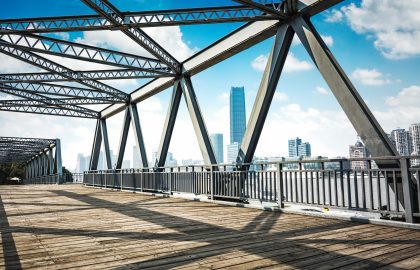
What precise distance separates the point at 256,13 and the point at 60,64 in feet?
36.6

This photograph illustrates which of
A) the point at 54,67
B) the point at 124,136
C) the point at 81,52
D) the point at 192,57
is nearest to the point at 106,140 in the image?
the point at 124,136

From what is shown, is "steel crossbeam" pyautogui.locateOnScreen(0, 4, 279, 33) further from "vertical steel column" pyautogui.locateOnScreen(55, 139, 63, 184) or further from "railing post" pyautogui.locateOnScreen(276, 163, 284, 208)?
Result: "vertical steel column" pyautogui.locateOnScreen(55, 139, 63, 184)

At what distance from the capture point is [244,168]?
987 centimetres

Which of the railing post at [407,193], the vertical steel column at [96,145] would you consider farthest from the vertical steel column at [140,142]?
the railing post at [407,193]

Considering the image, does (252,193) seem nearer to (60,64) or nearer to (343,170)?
(343,170)

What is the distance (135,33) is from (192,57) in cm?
317

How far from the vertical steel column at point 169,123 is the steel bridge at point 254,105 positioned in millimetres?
54

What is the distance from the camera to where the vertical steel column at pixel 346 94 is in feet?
22.0

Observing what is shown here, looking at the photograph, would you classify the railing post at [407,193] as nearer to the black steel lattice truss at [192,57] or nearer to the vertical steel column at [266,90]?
the black steel lattice truss at [192,57]

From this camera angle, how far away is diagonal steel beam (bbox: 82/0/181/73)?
9125 mm

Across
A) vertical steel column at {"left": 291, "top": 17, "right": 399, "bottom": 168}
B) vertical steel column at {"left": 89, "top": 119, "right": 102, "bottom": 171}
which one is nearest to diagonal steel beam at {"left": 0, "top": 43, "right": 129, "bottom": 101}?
vertical steel column at {"left": 89, "top": 119, "right": 102, "bottom": 171}

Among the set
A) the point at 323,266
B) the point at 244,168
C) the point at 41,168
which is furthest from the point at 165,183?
the point at 41,168

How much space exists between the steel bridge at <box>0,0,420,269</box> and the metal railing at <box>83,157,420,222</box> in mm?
25

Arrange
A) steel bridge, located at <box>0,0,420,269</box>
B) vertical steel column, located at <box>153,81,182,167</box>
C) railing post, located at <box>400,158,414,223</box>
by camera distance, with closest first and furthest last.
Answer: railing post, located at <box>400,158,414,223</box> → steel bridge, located at <box>0,0,420,269</box> → vertical steel column, located at <box>153,81,182,167</box>
